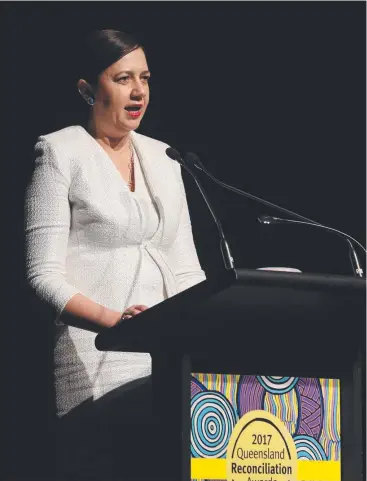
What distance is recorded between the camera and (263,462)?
2.24 m

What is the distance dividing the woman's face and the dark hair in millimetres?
15

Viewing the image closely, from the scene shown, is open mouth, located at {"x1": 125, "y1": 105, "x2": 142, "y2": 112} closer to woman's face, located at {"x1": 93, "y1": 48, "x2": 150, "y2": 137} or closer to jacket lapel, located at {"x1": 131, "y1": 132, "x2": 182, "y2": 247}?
woman's face, located at {"x1": 93, "y1": 48, "x2": 150, "y2": 137}

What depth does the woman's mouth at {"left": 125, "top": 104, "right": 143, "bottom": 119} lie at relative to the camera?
9.76 ft

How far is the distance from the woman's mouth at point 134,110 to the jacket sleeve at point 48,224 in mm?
227

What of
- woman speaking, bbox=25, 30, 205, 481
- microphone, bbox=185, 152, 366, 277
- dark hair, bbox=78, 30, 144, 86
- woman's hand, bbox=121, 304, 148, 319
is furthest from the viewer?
dark hair, bbox=78, 30, 144, 86

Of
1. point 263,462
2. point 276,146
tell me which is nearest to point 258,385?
point 263,462

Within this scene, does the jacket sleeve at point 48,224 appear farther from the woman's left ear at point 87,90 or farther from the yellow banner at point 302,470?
the yellow banner at point 302,470

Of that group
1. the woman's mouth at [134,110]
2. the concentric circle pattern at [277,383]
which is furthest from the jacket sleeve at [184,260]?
the concentric circle pattern at [277,383]

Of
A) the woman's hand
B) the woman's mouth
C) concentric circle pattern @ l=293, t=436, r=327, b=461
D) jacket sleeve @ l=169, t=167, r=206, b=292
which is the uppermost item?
the woman's mouth

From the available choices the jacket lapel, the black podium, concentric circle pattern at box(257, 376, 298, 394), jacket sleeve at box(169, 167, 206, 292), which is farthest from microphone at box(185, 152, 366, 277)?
jacket sleeve at box(169, 167, 206, 292)

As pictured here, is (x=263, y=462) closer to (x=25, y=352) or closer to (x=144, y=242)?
(x=144, y=242)

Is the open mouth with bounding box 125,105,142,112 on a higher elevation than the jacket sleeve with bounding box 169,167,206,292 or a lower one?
higher

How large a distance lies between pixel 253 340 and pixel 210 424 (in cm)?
20

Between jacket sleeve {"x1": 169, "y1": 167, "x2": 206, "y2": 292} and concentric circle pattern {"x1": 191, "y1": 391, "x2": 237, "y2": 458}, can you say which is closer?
concentric circle pattern {"x1": 191, "y1": 391, "x2": 237, "y2": 458}
